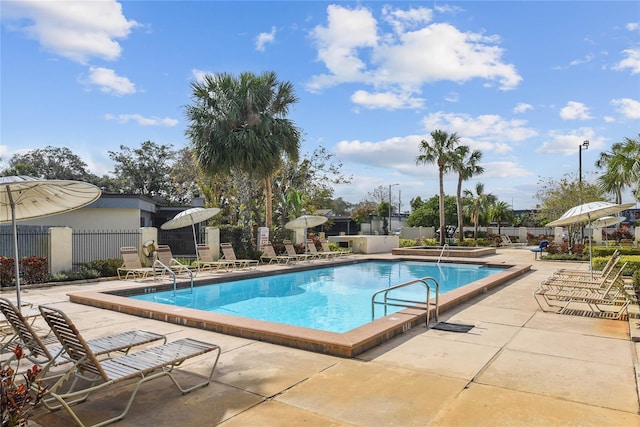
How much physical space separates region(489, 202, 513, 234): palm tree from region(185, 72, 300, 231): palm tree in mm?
34076

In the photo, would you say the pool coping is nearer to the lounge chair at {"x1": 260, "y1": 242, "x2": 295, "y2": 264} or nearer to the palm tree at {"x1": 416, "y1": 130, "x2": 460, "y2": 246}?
the lounge chair at {"x1": 260, "y1": 242, "x2": 295, "y2": 264}

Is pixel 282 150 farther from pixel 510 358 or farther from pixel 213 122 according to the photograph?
pixel 510 358

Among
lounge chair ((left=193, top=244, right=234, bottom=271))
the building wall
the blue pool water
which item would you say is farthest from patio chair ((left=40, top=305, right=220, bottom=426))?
the building wall

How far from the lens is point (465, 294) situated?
9484 millimetres

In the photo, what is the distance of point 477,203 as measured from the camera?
42938mm

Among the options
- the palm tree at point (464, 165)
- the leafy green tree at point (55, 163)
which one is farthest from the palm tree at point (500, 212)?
the leafy green tree at point (55, 163)

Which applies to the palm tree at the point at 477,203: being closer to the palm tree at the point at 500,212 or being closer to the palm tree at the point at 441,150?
the palm tree at the point at 500,212

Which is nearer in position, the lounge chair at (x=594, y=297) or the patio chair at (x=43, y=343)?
the patio chair at (x=43, y=343)

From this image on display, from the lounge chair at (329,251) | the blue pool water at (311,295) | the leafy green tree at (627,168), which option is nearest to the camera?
the blue pool water at (311,295)

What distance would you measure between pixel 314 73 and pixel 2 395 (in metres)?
16.9

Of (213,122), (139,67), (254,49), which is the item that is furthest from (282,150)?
(139,67)

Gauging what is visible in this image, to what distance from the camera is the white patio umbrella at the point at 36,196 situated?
5562mm

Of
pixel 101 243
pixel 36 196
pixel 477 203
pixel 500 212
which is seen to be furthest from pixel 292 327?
pixel 500 212

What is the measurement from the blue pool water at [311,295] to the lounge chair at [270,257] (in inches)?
61.8
